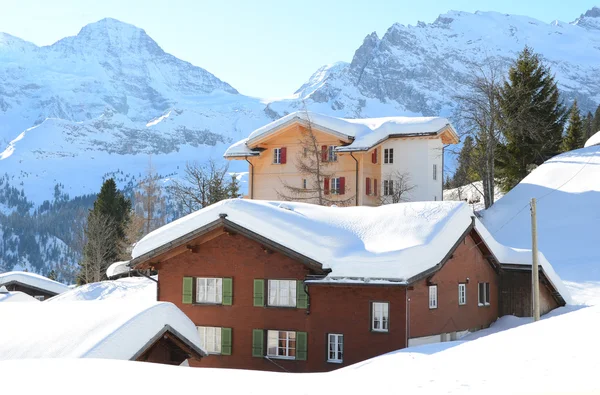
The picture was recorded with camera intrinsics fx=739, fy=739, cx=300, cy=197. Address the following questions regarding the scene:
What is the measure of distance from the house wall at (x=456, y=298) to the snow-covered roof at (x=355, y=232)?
93cm

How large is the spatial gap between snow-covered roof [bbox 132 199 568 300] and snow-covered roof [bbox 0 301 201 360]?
20.0ft

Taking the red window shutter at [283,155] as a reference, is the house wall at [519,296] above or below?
below

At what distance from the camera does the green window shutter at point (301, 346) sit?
25.6 metres

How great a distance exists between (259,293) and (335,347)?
348 cm

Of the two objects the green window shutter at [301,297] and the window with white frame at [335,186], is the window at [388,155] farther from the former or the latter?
the green window shutter at [301,297]

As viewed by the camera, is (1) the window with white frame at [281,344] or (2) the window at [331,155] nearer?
(1) the window with white frame at [281,344]

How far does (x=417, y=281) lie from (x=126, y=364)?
12.3 metres

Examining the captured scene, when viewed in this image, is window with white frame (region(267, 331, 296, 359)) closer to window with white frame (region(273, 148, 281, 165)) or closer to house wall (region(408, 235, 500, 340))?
house wall (region(408, 235, 500, 340))

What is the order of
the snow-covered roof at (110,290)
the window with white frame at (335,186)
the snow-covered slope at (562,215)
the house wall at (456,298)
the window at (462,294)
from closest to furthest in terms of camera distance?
the house wall at (456,298), the window at (462,294), the snow-covered slope at (562,215), the snow-covered roof at (110,290), the window with white frame at (335,186)

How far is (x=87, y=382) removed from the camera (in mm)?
12648

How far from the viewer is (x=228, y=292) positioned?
27.4 metres

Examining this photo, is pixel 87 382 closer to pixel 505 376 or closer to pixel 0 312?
pixel 505 376

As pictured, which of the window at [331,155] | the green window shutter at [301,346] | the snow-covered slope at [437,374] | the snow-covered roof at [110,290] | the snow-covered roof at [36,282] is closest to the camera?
the snow-covered slope at [437,374]

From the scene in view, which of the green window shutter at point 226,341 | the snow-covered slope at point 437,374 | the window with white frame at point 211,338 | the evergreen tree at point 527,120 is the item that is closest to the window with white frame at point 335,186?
the evergreen tree at point 527,120
